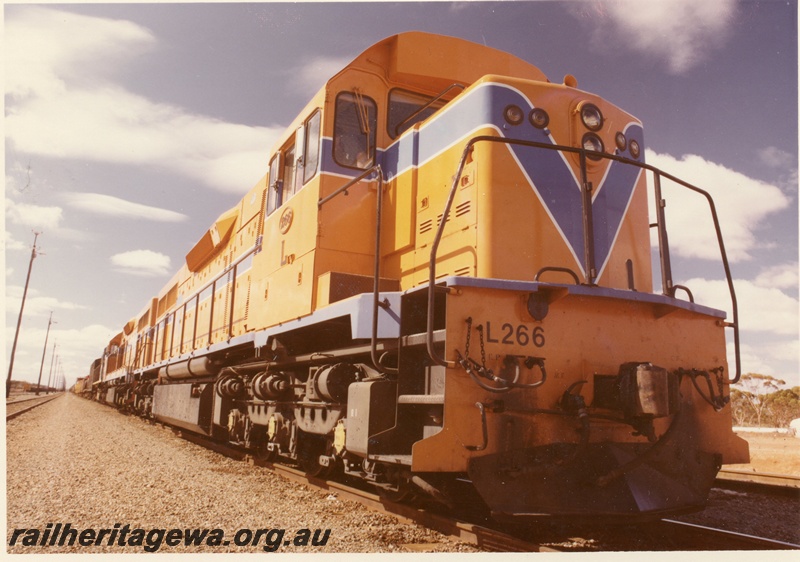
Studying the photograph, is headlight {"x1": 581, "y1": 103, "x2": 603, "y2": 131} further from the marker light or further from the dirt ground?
the dirt ground

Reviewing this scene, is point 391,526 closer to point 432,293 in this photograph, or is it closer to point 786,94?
point 432,293

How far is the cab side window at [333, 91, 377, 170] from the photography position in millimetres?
5082

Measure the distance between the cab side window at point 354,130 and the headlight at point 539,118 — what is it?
1.50 metres

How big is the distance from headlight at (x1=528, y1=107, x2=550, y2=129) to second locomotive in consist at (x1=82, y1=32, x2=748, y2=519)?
1 centimetres

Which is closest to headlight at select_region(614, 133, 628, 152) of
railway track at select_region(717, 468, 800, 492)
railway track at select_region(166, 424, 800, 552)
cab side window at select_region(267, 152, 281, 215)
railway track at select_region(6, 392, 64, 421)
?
railway track at select_region(166, 424, 800, 552)

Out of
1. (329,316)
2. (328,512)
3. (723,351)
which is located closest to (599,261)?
(723,351)

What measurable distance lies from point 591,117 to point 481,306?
1851 mm

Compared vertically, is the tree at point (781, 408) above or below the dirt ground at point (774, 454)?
above

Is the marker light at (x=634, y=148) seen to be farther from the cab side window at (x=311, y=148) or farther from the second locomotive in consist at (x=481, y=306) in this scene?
the cab side window at (x=311, y=148)

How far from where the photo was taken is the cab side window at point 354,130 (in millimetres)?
5082

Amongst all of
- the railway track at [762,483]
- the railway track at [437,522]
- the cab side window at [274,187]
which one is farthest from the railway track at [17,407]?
the railway track at [762,483]

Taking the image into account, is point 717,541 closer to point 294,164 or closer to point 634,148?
point 634,148

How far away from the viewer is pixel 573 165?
4340 millimetres

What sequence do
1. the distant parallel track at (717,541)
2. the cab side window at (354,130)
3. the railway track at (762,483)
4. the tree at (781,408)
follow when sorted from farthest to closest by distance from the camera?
the tree at (781,408) → the railway track at (762,483) → the cab side window at (354,130) → the distant parallel track at (717,541)
